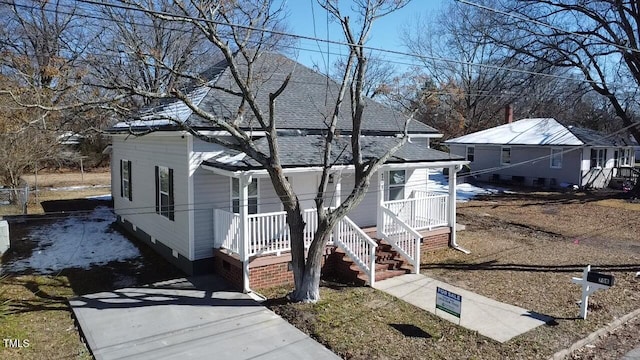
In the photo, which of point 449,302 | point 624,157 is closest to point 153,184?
point 449,302

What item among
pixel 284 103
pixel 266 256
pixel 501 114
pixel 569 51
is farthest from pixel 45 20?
pixel 501 114

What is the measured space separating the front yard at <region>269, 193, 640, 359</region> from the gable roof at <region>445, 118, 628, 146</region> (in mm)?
11769

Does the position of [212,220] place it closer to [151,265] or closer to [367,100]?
[151,265]

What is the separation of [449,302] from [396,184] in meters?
6.71

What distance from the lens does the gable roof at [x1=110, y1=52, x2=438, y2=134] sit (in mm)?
12156

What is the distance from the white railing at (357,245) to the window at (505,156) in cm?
2409

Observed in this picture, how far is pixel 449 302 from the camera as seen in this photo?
8242mm

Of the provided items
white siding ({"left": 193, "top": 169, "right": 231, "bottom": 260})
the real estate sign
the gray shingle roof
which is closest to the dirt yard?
white siding ({"left": 193, "top": 169, "right": 231, "bottom": 260})

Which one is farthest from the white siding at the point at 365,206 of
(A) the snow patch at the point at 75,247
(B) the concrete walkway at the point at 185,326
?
(A) the snow patch at the point at 75,247

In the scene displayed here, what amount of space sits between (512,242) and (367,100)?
687cm

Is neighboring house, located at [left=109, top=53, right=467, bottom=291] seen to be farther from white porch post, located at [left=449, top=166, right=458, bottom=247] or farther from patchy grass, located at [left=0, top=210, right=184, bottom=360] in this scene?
patchy grass, located at [left=0, top=210, right=184, bottom=360]

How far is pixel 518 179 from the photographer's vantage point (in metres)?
30.8

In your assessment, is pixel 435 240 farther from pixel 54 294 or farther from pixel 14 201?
pixel 14 201

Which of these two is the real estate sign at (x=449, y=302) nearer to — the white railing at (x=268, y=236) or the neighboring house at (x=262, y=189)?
the neighboring house at (x=262, y=189)
